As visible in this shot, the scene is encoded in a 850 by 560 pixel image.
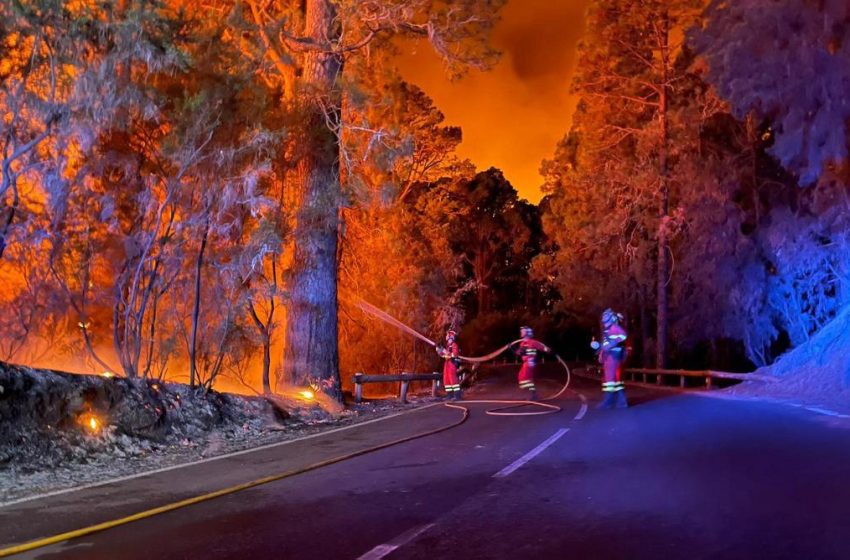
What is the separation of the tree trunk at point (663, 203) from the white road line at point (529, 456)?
21219mm

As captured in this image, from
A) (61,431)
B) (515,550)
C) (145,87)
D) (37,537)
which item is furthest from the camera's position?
(145,87)

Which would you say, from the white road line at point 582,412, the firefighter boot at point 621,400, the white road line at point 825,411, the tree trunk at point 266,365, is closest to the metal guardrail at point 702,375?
the white road line at point 825,411

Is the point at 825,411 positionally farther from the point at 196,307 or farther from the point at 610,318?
the point at 196,307

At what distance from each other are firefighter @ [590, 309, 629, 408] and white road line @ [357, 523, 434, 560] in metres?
9.56

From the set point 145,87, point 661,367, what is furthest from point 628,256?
point 145,87

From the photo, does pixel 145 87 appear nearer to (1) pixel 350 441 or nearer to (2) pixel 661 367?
(1) pixel 350 441

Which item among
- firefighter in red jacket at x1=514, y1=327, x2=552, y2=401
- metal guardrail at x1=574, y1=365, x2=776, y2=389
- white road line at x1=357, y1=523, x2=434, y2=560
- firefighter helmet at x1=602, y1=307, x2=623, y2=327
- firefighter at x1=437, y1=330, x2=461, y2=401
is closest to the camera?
white road line at x1=357, y1=523, x2=434, y2=560

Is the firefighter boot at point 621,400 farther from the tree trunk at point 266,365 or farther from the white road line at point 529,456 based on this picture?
the tree trunk at point 266,365

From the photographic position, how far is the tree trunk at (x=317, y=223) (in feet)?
51.4

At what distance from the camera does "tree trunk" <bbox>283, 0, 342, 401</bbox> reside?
15.7 metres

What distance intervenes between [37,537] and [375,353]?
20140 mm

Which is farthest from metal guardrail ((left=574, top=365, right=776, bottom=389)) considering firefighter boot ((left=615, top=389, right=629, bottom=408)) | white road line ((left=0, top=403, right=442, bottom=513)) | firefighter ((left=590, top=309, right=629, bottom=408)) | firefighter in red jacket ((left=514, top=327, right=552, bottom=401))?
white road line ((left=0, top=403, right=442, bottom=513))

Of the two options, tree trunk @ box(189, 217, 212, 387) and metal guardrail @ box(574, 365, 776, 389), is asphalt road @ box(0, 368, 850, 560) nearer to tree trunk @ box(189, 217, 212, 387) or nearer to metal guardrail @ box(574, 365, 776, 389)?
tree trunk @ box(189, 217, 212, 387)

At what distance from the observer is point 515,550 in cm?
546
